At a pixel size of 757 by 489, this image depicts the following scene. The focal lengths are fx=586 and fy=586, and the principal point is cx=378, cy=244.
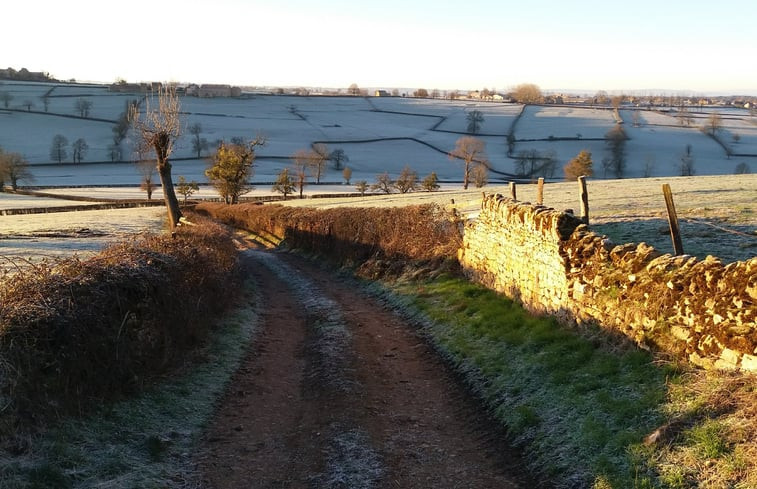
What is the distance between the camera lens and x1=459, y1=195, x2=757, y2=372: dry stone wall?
23.7 feet

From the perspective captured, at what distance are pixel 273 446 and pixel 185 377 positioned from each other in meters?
3.01

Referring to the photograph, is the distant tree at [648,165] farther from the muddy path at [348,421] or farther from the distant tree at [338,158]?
the muddy path at [348,421]

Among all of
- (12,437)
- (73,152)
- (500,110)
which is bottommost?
(12,437)

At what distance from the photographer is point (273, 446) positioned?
28.0ft

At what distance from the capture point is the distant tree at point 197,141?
119 meters

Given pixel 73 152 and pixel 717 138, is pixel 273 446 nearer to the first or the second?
pixel 73 152

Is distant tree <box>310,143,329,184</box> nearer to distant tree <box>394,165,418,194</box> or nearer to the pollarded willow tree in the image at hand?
distant tree <box>394,165,418,194</box>

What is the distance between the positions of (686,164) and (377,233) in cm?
9351

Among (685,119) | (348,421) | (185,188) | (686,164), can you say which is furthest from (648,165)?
(348,421)

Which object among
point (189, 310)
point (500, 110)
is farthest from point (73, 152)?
point (189, 310)

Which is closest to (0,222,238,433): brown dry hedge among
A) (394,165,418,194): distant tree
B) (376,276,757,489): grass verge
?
(376,276,757,489): grass verge

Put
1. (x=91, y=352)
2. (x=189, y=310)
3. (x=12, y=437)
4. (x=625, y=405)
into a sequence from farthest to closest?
(x=189, y=310)
(x=91, y=352)
(x=625, y=405)
(x=12, y=437)

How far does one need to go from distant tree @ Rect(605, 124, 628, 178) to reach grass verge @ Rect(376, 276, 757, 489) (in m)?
102

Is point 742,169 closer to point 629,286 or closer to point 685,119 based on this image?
point 685,119
